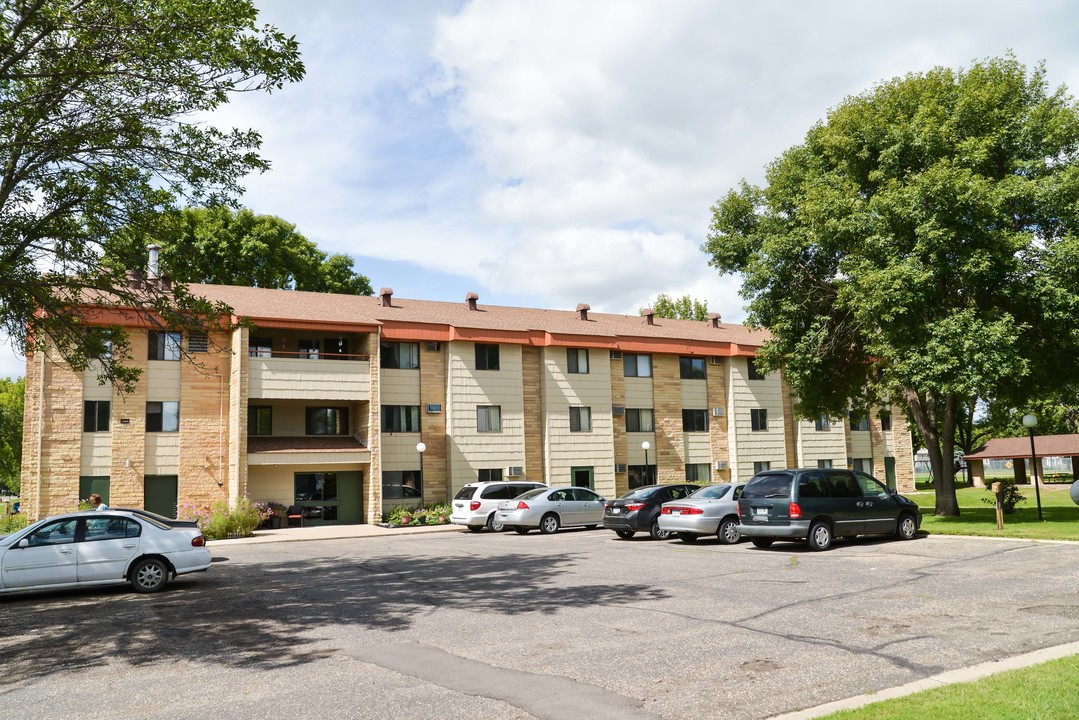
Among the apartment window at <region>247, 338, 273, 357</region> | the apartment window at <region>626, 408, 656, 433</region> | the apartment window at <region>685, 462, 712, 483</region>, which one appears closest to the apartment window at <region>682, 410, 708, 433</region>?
the apartment window at <region>685, 462, 712, 483</region>

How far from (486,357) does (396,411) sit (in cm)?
447

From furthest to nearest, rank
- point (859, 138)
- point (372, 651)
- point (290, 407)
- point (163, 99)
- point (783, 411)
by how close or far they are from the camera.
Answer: point (783, 411) < point (290, 407) < point (859, 138) < point (163, 99) < point (372, 651)

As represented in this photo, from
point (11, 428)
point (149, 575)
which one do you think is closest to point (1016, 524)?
→ point (149, 575)

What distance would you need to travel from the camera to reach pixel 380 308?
34812 mm

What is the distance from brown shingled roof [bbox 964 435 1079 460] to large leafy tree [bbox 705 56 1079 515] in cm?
3450

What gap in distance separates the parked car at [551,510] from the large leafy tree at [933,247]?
809 centimetres

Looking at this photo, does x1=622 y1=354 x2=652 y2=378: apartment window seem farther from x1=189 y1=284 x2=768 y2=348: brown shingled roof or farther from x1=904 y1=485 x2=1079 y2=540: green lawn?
x1=904 y1=485 x2=1079 y2=540: green lawn

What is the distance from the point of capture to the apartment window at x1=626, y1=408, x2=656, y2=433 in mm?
37562

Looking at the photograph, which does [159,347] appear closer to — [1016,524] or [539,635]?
Result: [539,635]

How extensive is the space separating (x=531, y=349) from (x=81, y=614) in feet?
84.0

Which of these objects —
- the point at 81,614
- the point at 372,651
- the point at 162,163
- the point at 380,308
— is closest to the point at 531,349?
the point at 380,308

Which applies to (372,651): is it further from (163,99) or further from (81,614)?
(163,99)

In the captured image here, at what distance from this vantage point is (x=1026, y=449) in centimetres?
5766

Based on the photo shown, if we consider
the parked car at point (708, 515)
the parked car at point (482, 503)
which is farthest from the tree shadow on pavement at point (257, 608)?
the parked car at point (482, 503)
